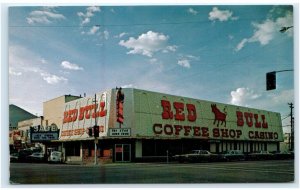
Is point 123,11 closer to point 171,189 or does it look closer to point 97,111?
point 171,189

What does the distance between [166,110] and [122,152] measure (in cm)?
560

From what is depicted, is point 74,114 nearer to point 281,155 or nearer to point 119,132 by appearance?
point 119,132

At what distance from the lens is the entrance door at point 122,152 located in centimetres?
3834

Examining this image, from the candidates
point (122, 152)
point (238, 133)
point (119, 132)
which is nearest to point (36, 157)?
point (122, 152)

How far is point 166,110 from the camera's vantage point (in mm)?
39656

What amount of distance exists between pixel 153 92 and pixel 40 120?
934 inches

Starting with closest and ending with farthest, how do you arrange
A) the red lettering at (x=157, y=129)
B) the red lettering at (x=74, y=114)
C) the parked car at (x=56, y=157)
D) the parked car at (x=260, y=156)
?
1. the red lettering at (x=157, y=129)
2. the parked car at (x=56, y=157)
3. the red lettering at (x=74, y=114)
4. the parked car at (x=260, y=156)

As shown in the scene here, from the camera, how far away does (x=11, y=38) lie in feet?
69.5

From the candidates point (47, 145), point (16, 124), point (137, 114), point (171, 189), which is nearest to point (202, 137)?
point (137, 114)

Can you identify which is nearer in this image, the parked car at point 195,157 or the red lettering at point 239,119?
the parked car at point 195,157

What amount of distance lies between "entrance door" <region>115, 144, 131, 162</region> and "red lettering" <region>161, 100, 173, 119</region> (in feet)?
14.1

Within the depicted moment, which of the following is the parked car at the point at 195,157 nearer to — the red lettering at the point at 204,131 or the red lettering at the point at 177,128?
the red lettering at the point at 177,128

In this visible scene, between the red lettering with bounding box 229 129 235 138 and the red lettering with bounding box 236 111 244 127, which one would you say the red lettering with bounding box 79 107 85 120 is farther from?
the red lettering with bounding box 236 111 244 127

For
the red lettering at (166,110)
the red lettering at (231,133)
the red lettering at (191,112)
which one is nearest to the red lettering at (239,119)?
the red lettering at (231,133)
